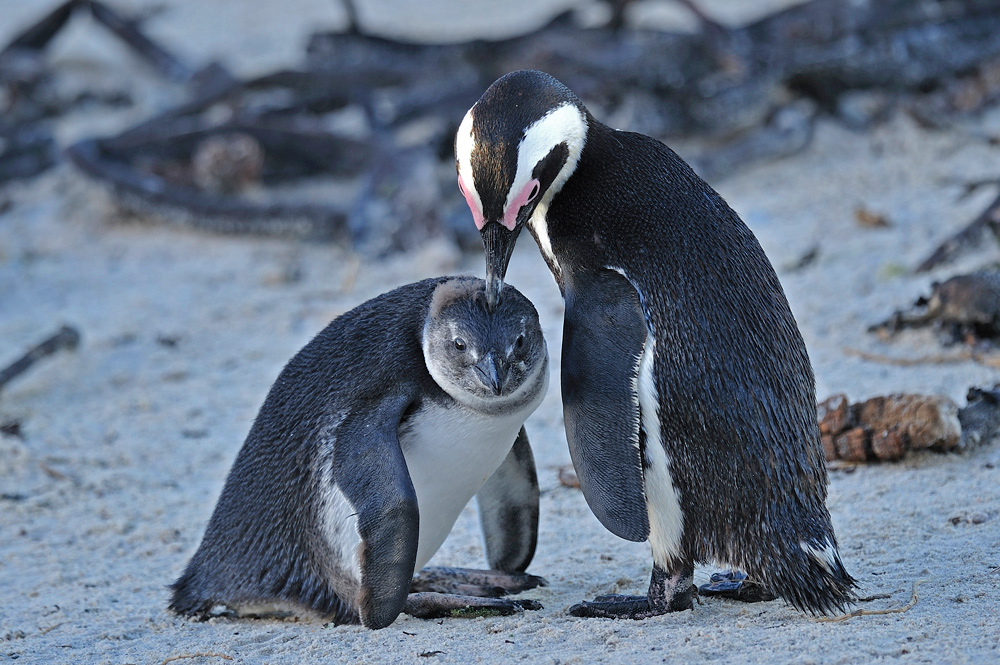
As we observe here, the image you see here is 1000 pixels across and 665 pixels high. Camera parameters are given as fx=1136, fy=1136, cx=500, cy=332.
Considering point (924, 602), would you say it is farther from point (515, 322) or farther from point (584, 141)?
point (584, 141)

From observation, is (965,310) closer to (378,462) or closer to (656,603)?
(656,603)

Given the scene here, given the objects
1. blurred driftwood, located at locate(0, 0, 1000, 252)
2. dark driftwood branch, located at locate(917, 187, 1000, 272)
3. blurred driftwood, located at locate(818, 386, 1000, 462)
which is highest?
blurred driftwood, located at locate(0, 0, 1000, 252)

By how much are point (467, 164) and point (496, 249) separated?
8.1 inches

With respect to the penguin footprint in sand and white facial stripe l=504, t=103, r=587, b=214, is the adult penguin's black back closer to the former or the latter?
white facial stripe l=504, t=103, r=587, b=214

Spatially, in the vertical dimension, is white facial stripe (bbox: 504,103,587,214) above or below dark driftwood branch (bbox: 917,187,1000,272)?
below

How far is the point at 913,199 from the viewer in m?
5.73

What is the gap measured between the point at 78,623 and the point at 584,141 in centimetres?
176

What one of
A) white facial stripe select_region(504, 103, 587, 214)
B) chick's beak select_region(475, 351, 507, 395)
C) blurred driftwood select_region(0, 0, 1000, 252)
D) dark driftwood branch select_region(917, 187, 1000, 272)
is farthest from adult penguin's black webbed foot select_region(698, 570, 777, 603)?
blurred driftwood select_region(0, 0, 1000, 252)

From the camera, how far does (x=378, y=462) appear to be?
263 centimetres

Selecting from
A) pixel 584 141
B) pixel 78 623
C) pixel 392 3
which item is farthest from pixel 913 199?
pixel 392 3

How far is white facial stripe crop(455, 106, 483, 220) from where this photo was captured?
2553 millimetres

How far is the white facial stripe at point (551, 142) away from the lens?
100 inches

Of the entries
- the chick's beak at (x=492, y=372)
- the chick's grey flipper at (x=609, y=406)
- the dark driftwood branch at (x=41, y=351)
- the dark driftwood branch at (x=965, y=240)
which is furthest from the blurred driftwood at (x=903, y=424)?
the dark driftwood branch at (x=41, y=351)

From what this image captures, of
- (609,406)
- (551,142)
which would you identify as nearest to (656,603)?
(609,406)
